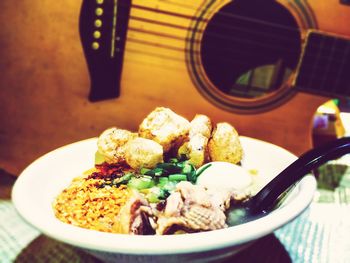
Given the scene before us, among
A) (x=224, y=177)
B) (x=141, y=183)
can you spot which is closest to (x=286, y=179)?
(x=224, y=177)

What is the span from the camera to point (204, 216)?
60 centimetres

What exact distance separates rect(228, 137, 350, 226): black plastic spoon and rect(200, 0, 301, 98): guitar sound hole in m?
0.63

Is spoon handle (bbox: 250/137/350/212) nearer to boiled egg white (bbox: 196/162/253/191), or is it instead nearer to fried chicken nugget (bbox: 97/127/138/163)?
boiled egg white (bbox: 196/162/253/191)

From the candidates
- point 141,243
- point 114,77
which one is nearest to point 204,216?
point 141,243

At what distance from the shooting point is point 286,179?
2.22 ft

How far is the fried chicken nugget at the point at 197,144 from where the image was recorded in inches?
34.0

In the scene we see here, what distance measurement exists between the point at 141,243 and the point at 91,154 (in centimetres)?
45

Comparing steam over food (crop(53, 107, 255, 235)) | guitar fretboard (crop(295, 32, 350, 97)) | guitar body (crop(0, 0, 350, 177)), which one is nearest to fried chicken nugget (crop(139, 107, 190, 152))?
steam over food (crop(53, 107, 255, 235))

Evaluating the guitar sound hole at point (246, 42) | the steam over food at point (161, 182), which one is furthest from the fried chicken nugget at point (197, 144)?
the guitar sound hole at point (246, 42)

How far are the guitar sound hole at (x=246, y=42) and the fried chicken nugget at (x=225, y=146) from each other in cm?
42

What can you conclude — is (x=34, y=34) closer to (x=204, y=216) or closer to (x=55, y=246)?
(x=55, y=246)

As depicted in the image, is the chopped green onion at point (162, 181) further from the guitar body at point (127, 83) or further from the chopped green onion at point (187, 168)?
the guitar body at point (127, 83)

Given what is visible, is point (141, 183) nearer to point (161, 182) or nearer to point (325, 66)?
point (161, 182)

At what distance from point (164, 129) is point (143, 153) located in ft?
0.27
